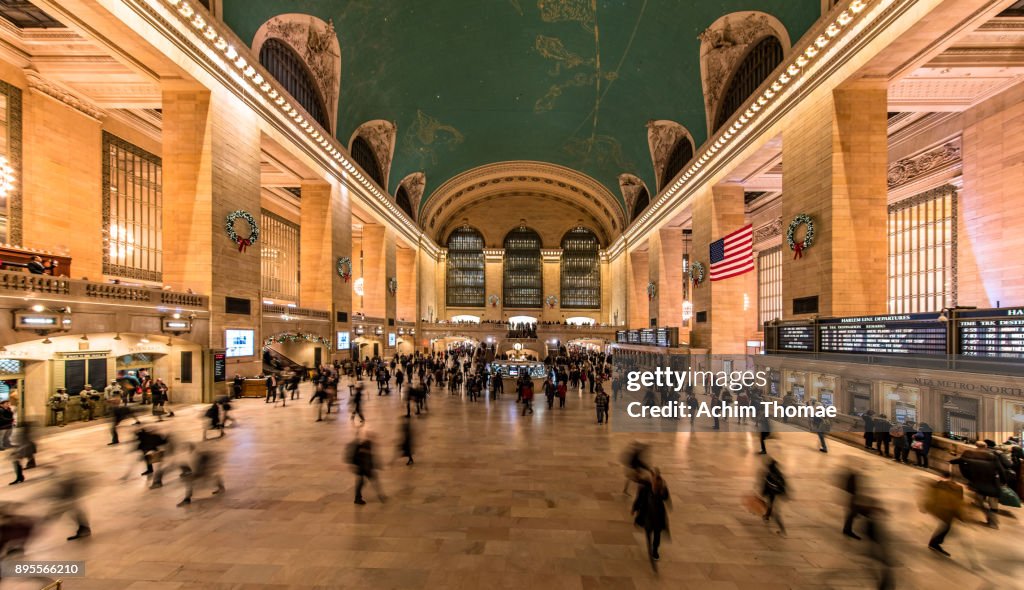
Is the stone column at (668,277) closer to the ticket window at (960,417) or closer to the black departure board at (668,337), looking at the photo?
the black departure board at (668,337)

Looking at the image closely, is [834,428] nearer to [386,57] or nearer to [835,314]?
[835,314]

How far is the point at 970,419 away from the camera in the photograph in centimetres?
771

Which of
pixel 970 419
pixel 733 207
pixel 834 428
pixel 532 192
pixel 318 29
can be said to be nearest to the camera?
pixel 970 419

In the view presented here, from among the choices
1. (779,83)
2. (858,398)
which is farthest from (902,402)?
(779,83)

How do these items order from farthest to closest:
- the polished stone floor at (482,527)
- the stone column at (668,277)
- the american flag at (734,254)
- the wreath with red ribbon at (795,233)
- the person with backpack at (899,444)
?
the stone column at (668,277), the american flag at (734,254), the wreath with red ribbon at (795,233), the person with backpack at (899,444), the polished stone floor at (482,527)

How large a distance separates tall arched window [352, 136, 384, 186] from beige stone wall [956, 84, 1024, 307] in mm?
25952

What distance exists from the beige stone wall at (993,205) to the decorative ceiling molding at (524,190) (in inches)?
1014

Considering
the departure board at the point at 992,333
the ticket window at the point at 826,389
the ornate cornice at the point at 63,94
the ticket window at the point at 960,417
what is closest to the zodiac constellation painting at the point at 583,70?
the ticket window at the point at 826,389

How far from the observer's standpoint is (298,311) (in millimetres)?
19125

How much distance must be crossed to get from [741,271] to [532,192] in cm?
3280

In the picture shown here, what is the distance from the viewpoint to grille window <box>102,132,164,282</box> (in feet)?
53.9

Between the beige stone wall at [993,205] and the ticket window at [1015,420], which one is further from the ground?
the beige stone wall at [993,205]

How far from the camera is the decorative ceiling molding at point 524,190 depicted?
40156 mm

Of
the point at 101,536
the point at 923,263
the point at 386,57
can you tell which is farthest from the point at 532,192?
the point at 101,536
